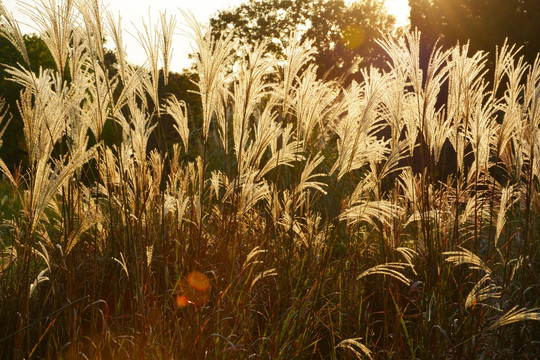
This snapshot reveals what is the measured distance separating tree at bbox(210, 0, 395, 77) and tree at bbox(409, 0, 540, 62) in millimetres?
12895

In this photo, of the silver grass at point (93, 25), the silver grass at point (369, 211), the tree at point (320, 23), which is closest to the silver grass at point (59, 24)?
the silver grass at point (93, 25)

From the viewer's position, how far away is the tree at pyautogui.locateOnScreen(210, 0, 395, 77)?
32938 millimetres

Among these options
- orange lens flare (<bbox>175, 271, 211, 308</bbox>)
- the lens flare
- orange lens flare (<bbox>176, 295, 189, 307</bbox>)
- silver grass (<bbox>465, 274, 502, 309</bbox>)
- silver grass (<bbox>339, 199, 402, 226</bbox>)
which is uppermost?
the lens flare

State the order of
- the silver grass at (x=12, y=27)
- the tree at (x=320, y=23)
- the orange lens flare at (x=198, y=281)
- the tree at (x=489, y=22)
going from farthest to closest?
the tree at (x=320, y=23) → the tree at (x=489, y=22) → the orange lens flare at (x=198, y=281) → the silver grass at (x=12, y=27)

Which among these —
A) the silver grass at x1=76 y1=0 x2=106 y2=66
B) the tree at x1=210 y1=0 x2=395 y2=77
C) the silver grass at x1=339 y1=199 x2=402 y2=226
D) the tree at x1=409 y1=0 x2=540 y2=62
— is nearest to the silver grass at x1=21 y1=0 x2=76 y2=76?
the silver grass at x1=76 y1=0 x2=106 y2=66

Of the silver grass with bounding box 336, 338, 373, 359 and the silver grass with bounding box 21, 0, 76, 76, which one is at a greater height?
the silver grass with bounding box 21, 0, 76, 76

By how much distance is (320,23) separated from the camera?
33.3m

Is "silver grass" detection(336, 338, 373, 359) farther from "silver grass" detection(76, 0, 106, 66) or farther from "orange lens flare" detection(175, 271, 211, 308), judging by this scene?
"silver grass" detection(76, 0, 106, 66)

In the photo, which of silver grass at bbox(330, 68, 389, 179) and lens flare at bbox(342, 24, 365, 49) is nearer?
silver grass at bbox(330, 68, 389, 179)

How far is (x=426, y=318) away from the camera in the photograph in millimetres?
2549

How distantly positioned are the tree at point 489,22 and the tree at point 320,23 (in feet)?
42.3

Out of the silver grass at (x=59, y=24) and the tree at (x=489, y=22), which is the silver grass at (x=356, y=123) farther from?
the tree at (x=489, y=22)

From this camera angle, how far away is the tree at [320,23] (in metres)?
32.9

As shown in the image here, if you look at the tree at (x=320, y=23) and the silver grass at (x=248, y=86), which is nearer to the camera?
the silver grass at (x=248, y=86)
